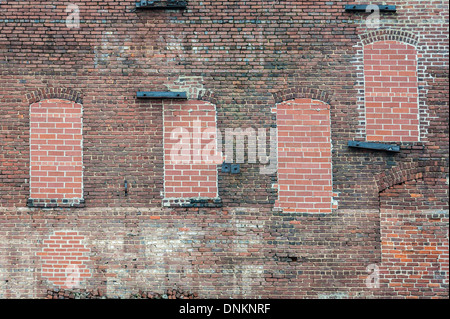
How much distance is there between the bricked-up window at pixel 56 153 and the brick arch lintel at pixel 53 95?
2.6 inches

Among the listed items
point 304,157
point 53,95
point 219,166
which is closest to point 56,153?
point 53,95

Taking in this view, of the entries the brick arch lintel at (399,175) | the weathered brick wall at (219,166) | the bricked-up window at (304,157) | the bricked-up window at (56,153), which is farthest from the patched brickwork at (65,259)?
the brick arch lintel at (399,175)

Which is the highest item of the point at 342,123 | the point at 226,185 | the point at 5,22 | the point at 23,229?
the point at 5,22

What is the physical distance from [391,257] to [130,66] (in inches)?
221

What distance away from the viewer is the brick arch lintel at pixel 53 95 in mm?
8133

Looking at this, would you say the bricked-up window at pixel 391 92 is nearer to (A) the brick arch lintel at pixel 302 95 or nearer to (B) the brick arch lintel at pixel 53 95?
(A) the brick arch lintel at pixel 302 95

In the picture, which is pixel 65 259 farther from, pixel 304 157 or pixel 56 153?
pixel 304 157

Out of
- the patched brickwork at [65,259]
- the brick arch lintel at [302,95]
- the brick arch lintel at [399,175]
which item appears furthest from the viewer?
the brick arch lintel at [302,95]

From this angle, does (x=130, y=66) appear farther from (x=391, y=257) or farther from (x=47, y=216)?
(x=391, y=257)

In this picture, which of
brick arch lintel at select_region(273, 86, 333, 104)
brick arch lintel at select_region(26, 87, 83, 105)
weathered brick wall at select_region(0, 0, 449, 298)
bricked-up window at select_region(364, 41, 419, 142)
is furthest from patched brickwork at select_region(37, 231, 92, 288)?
bricked-up window at select_region(364, 41, 419, 142)

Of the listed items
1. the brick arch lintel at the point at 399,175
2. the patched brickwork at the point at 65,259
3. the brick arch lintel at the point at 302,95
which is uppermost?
the brick arch lintel at the point at 302,95

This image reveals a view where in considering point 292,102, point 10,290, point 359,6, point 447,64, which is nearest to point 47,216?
point 10,290

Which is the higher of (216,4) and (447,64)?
(216,4)

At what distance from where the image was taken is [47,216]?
26.3 ft
